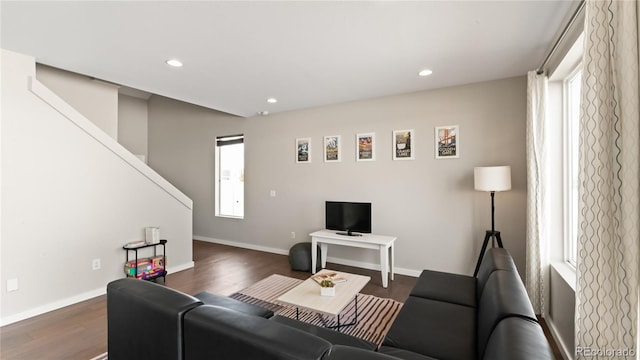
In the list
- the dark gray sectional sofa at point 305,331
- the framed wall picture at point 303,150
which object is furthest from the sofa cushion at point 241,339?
the framed wall picture at point 303,150

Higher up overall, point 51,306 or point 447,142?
point 447,142

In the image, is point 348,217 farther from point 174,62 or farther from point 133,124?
point 133,124

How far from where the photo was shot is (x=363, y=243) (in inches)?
154

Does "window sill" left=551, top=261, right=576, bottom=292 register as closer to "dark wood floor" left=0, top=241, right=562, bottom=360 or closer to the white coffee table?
"dark wood floor" left=0, top=241, right=562, bottom=360

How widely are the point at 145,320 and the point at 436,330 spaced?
5.76ft

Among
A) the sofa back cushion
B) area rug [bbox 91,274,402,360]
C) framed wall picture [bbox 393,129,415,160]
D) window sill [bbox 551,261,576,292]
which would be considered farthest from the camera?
framed wall picture [bbox 393,129,415,160]

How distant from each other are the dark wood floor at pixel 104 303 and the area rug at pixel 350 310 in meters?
0.21

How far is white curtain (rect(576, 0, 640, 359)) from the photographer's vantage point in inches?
43.8

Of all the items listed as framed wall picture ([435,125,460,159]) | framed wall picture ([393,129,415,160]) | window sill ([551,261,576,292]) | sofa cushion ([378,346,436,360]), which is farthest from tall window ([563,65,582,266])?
sofa cushion ([378,346,436,360])

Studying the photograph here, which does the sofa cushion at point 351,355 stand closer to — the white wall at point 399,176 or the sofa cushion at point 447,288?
the sofa cushion at point 447,288

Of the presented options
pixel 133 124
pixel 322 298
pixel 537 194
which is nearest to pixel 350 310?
pixel 322 298

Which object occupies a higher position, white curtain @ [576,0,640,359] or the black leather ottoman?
white curtain @ [576,0,640,359]

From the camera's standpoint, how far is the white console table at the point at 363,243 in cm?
374

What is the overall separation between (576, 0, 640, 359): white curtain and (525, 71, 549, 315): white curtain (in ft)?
5.39
